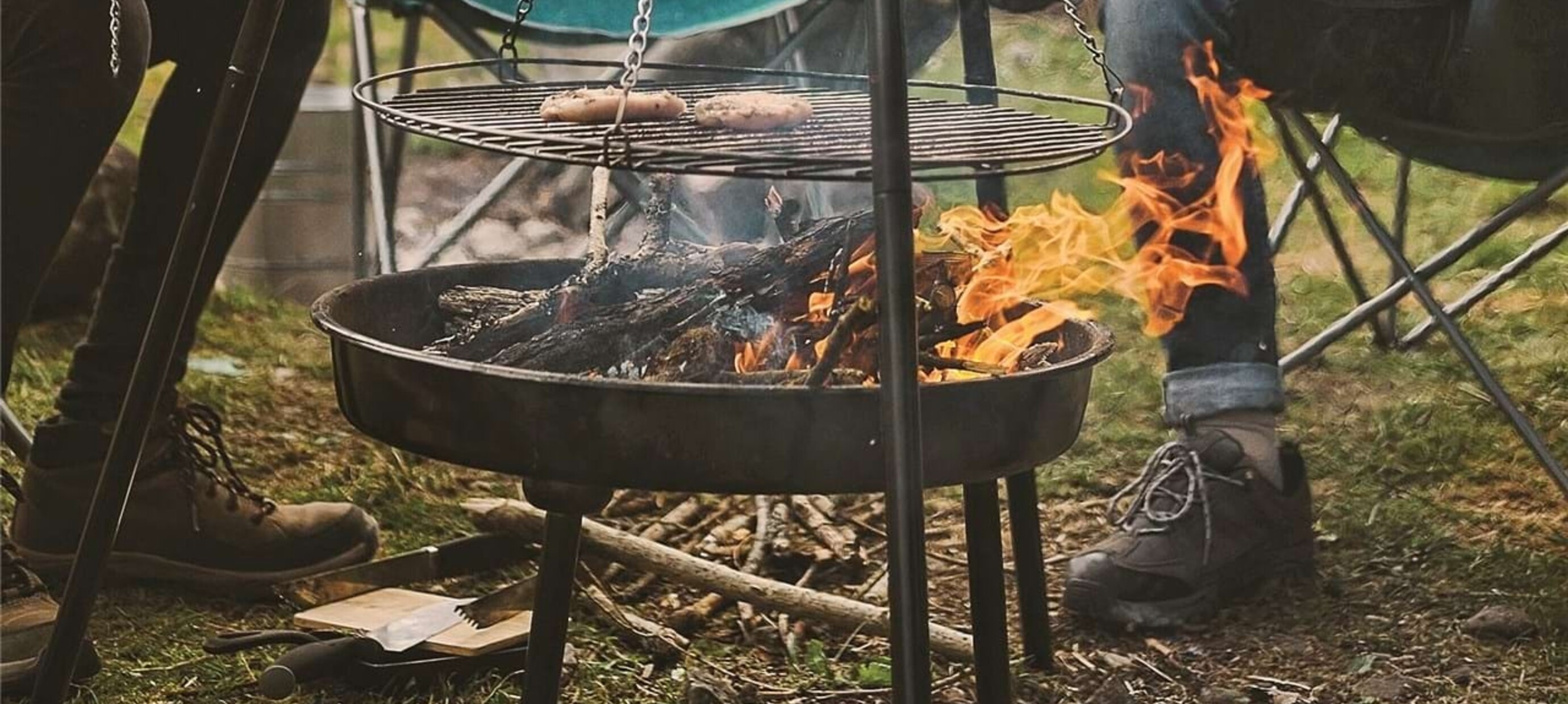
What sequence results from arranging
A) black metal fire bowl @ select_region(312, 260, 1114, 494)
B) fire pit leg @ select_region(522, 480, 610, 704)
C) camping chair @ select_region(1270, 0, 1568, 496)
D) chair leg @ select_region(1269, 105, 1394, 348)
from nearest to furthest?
black metal fire bowl @ select_region(312, 260, 1114, 494) < fire pit leg @ select_region(522, 480, 610, 704) < camping chair @ select_region(1270, 0, 1568, 496) < chair leg @ select_region(1269, 105, 1394, 348)

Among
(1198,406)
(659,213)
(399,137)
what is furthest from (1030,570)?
(399,137)

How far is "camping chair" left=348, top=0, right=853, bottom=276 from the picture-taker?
132 inches

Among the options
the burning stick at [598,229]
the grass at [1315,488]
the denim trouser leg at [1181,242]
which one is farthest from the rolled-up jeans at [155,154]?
the denim trouser leg at [1181,242]

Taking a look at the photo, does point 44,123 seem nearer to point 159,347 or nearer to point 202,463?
point 159,347

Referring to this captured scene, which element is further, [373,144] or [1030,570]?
[373,144]

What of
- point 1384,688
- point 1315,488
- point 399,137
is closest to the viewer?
point 1384,688

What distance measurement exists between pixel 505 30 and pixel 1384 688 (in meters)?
2.20

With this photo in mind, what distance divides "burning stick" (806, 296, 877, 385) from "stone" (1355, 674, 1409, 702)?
3.98ft

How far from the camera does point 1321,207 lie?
3.06 m

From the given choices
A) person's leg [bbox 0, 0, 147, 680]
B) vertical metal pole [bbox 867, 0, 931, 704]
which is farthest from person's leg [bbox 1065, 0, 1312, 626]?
person's leg [bbox 0, 0, 147, 680]

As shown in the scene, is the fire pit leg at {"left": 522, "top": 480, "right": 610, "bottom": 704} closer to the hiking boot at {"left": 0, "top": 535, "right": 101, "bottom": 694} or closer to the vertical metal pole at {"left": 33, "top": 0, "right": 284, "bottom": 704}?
the vertical metal pole at {"left": 33, "top": 0, "right": 284, "bottom": 704}

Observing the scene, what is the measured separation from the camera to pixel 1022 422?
1593 mm

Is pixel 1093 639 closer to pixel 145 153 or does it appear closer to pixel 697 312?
pixel 697 312

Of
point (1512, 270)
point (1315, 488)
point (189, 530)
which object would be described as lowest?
point (1315, 488)
